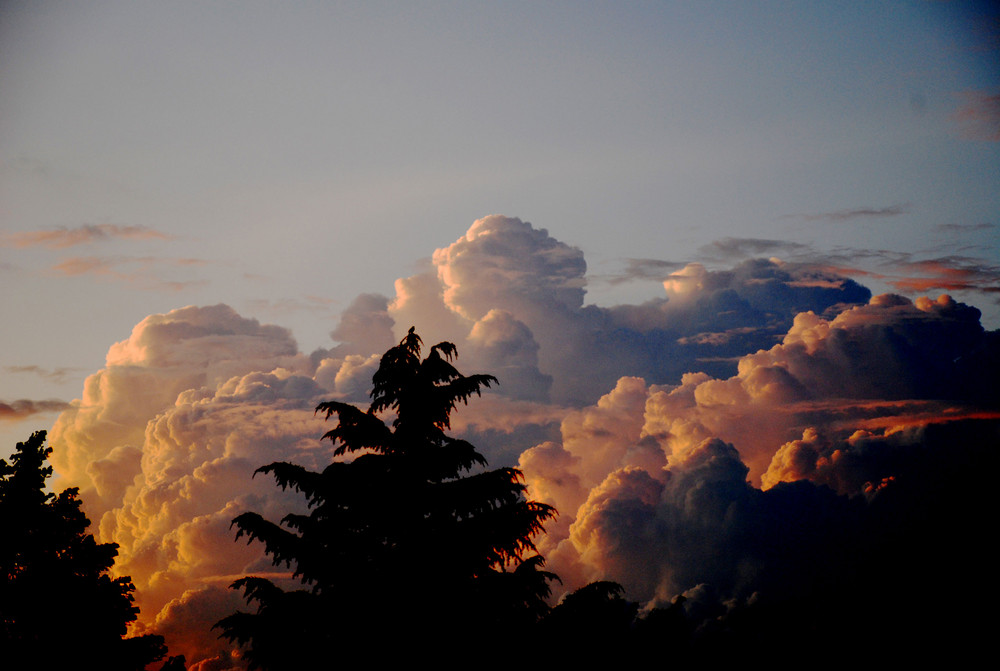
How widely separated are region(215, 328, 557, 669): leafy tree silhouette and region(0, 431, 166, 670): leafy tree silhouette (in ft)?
49.8

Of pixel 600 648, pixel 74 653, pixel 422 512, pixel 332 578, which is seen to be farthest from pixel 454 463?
pixel 74 653

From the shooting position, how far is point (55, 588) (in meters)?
27.8

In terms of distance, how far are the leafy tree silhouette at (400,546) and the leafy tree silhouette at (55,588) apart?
1517 cm

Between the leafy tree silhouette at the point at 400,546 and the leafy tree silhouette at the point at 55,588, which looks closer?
the leafy tree silhouette at the point at 400,546

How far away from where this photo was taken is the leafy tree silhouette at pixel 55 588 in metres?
26.7

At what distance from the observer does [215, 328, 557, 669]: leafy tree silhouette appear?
15328 millimetres

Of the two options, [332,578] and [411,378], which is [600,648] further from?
[411,378]

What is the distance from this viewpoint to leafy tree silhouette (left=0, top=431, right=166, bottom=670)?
2673 cm

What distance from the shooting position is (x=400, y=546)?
53.1ft

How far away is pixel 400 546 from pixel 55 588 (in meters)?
19.0

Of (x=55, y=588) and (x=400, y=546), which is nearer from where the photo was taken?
(x=400, y=546)

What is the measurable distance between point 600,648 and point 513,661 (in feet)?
8.02

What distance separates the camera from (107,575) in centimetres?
3059

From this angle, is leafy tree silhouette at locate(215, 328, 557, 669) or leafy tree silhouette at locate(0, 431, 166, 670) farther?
leafy tree silhouette at locate(0, 431, 166, 670)
